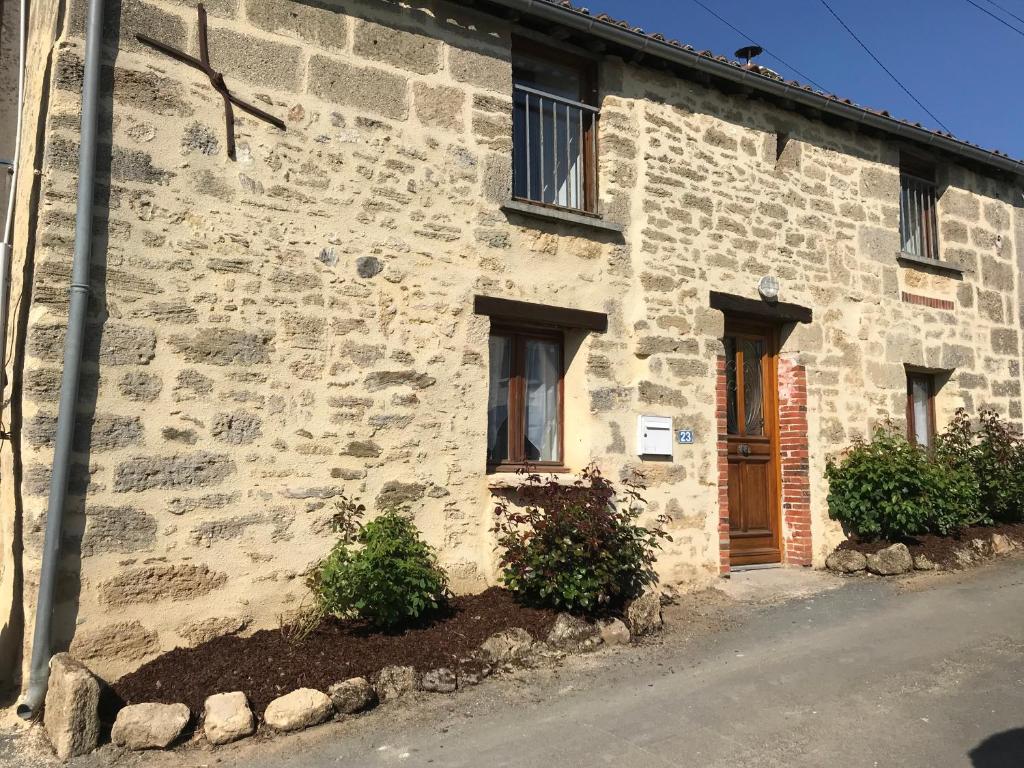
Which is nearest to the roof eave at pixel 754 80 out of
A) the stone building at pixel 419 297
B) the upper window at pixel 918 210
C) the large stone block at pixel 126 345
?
the stone building at pixel 419 297

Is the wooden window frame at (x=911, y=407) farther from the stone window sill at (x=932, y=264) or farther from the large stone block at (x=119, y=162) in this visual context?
the large stone block at (x=119, y=162)

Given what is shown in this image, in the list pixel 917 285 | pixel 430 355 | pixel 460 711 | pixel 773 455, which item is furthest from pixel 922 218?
pixel 460 711

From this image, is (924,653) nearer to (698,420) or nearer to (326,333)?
(698,420)

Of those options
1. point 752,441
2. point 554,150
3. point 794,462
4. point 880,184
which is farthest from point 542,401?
point 880,184

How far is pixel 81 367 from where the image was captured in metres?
4.78

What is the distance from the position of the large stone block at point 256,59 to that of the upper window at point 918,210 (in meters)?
6.68

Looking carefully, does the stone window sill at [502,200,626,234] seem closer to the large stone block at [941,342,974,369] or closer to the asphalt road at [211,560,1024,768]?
the asphalt road at [211,560,1024,768]

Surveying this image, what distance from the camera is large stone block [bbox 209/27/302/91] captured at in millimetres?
5465

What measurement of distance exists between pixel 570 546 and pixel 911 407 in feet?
17.5

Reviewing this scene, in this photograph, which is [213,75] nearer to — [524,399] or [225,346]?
[225,346]

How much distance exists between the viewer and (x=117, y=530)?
15.8ft

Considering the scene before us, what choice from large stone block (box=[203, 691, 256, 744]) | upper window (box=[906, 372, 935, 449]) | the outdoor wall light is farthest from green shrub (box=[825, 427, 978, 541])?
large stone block (box=[203, 691, 256, 744])

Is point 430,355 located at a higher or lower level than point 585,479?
higher

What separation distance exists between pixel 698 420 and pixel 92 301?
464 centimetres
